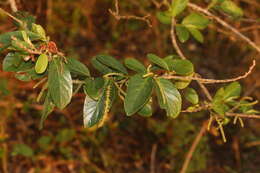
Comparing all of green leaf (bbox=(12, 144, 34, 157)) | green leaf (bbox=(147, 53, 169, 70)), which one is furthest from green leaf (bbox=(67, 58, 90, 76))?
green leaf (bbox=(12, 144, 34, 157))

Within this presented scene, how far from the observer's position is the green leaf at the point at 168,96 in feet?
2.68

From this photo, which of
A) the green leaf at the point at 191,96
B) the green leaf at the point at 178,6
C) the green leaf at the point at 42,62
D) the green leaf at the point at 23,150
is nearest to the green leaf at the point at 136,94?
the green leaf at the point at 42,62

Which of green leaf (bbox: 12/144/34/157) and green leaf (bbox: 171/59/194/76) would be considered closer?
green leaf (bbox: 171/59/194/76)

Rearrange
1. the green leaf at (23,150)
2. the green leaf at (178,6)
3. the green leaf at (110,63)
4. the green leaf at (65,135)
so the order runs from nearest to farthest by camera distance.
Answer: the green leaf at (110,63) < the green leaf at (178,6) < the green leaf at (23,150) < the green leaf at (65,135)

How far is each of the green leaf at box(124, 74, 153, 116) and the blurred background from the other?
135cm

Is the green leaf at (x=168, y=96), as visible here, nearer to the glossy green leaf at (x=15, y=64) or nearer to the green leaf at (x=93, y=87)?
the green leaf at (x=93, y=87)

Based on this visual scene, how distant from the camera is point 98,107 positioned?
0.85 metres

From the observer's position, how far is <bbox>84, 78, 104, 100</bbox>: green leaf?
84cm

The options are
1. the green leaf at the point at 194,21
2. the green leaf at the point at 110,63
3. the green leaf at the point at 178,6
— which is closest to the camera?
the green leaf at the point at 110,63

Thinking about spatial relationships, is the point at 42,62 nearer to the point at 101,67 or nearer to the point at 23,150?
the point at 101,67

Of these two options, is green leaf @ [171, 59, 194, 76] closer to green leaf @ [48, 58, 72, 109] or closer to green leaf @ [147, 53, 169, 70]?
green leaf @ [147, 53, 169, 70]

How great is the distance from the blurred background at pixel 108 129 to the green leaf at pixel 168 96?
1.33 metres

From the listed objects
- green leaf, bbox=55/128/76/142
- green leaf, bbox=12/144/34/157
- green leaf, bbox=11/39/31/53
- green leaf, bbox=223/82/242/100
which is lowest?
green leaf, bbox=12/144/34/157

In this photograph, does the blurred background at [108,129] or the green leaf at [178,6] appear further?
the blurred background at [108,129]
